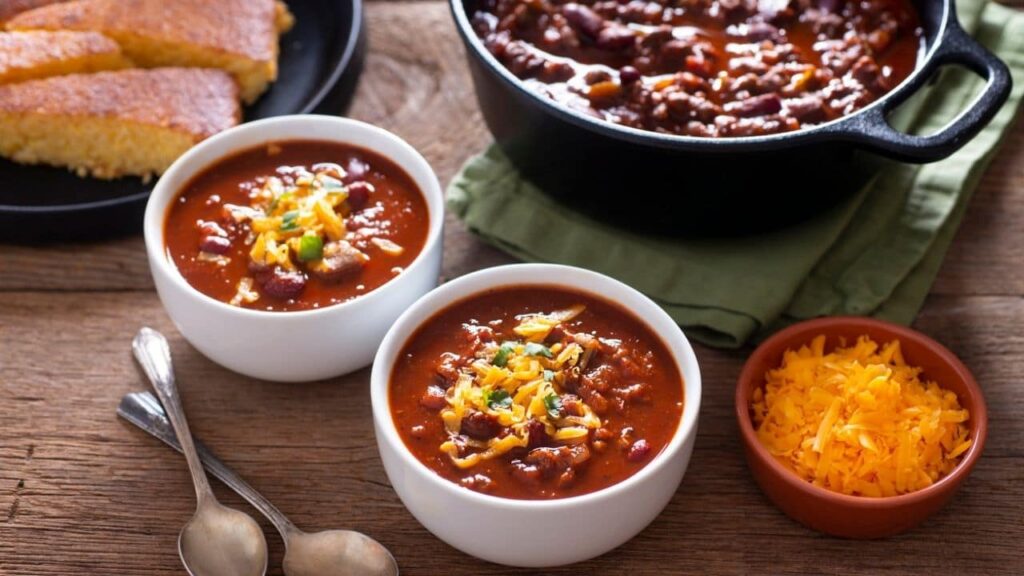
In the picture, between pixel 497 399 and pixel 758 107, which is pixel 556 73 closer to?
pixel 758 107

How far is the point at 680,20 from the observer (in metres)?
3.38

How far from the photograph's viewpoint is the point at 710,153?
8.70 ft

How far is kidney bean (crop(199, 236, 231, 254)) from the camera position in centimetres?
273

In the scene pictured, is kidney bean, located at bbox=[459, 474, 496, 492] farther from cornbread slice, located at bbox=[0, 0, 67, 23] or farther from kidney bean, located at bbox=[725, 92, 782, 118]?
cornbread slice, located at bbox=[0, 0, 67, 23]

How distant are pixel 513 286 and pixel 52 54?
1.74 meters

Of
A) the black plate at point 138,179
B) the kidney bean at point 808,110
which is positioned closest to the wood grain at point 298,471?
the black plate at point 138,179

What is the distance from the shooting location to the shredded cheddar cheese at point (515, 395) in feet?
7.56

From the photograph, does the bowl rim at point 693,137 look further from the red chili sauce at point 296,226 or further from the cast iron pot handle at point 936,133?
the red chili sauce at point 296,226

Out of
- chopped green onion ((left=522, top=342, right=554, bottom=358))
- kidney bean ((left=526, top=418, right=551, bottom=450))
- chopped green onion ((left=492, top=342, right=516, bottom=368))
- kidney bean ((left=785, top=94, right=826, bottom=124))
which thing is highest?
kidney bean ((left=785, top=94, right=826, bottom=124))

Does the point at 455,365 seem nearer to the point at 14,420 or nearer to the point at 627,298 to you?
the point at 627,298

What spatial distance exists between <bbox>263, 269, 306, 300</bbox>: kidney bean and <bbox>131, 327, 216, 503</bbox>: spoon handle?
348mm

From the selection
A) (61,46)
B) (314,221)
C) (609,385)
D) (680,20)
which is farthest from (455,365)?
(61,46)

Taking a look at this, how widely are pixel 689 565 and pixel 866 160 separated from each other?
109 centimetres

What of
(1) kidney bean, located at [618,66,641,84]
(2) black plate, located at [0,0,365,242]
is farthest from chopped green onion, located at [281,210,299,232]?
(1) kidney bean, located at [618,66,641,84]
